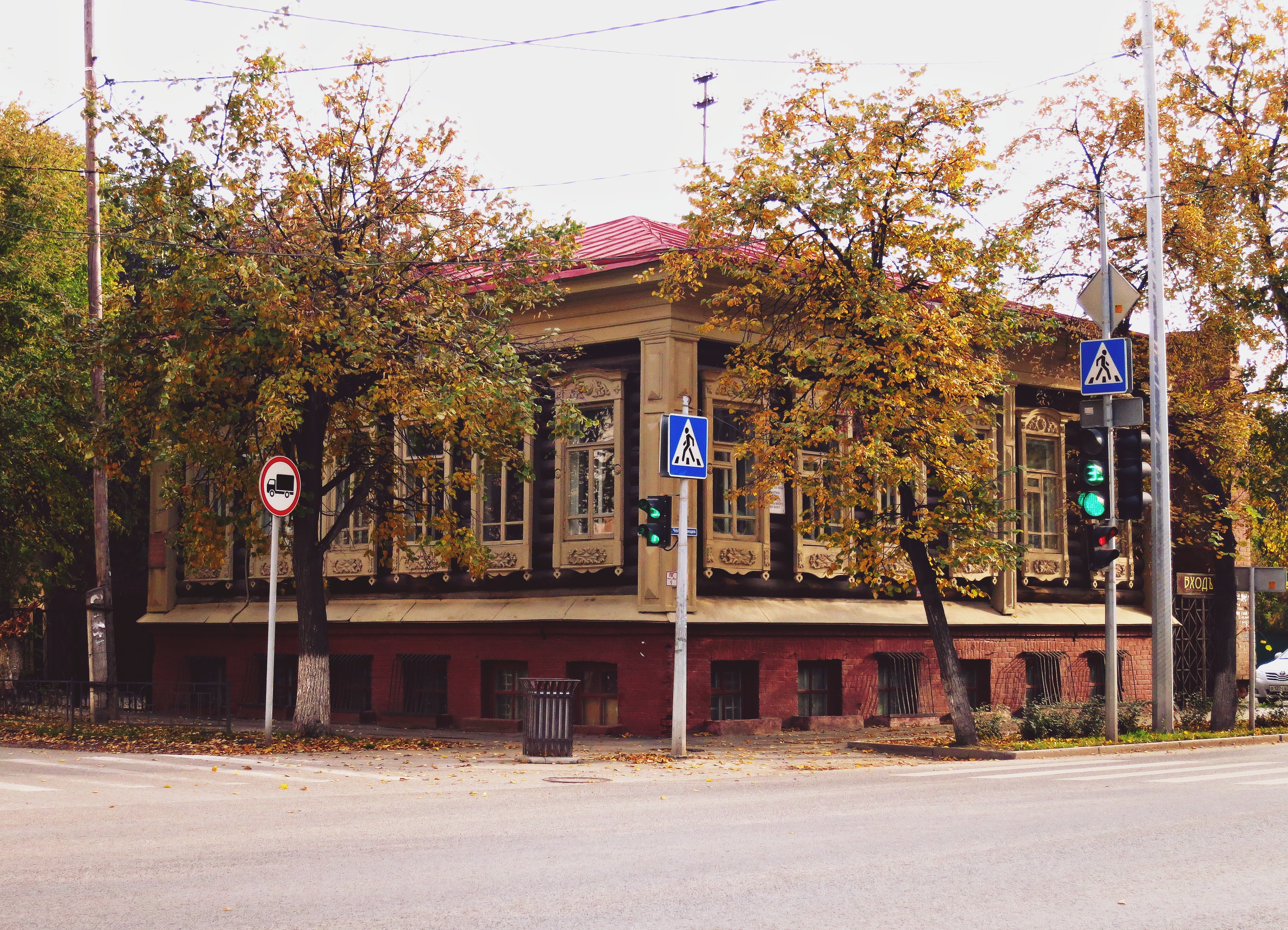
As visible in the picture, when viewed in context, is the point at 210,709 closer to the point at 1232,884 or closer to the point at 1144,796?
the point at 1144,796

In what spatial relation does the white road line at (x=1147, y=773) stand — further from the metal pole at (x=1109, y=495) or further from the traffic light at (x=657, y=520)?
the traffic light at (x=657, y=520)

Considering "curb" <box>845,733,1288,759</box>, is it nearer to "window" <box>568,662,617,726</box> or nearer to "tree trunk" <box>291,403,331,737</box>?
"window" <box>568,662,617,726</box>

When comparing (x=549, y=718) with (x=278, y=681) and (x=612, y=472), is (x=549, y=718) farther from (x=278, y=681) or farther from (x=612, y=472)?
(x=278, y=681)

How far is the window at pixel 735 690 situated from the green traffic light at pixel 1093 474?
20.9 ft

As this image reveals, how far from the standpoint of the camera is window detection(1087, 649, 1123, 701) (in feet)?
99.9

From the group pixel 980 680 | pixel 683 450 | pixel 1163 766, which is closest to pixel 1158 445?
pixel 1163 766

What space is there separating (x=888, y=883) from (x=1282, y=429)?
18.8 meters

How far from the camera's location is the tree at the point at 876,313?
19.4 metres

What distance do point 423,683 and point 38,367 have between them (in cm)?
855

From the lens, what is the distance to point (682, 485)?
1956 centimetres

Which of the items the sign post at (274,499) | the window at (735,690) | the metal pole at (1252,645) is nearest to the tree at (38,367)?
the sign post at (274,499)

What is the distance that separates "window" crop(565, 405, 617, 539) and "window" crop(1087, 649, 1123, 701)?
12151 mm

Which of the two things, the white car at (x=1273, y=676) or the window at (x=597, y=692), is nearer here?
the window at (x=597, y=692)

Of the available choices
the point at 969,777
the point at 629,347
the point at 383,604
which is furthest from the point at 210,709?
the point at 969,777
